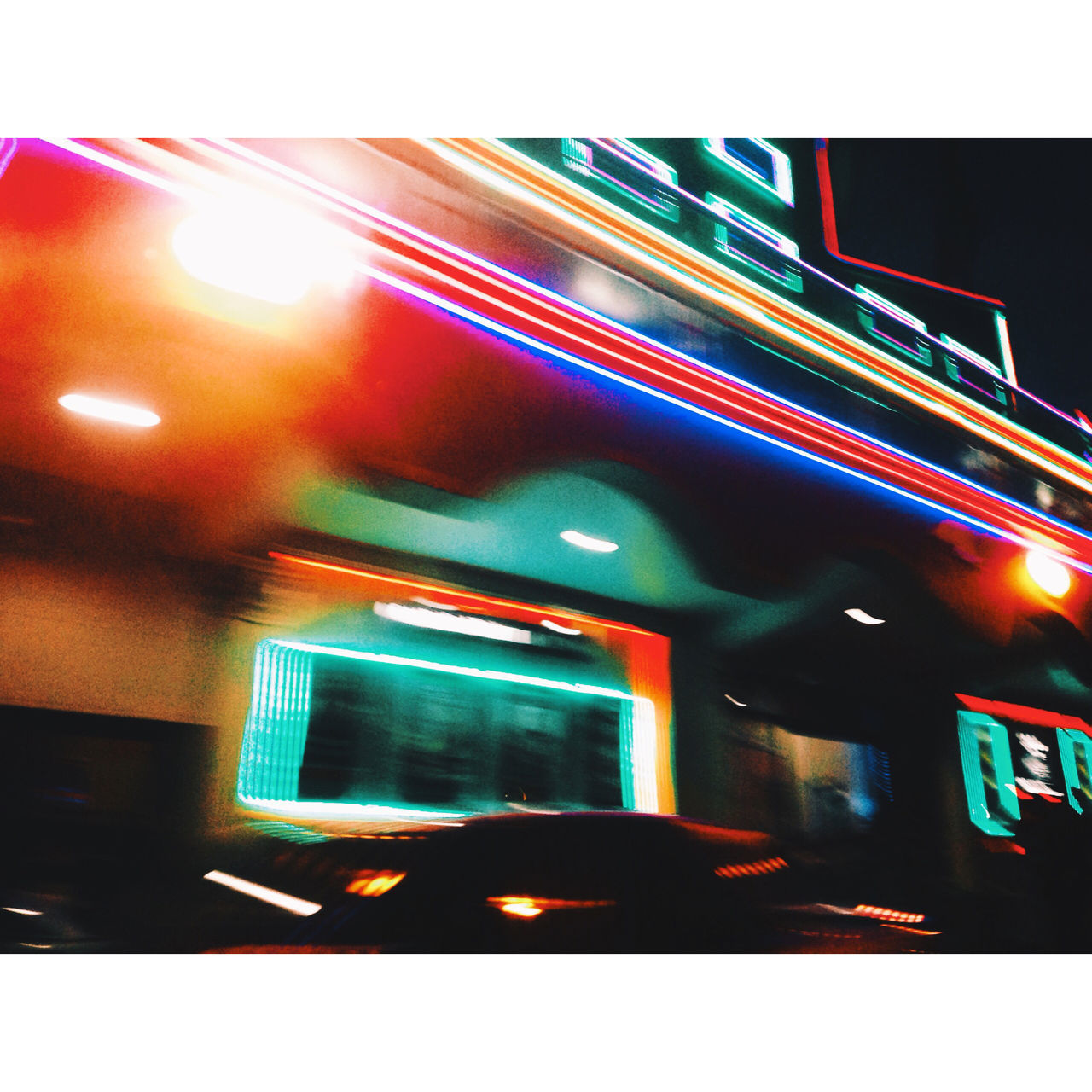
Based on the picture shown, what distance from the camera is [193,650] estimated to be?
68.3 inches

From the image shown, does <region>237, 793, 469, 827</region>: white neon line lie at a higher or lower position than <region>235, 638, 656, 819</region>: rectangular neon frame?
lower

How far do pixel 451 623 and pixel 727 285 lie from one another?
1275 mm

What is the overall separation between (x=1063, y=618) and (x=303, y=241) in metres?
3.21

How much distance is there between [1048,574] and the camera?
292cm

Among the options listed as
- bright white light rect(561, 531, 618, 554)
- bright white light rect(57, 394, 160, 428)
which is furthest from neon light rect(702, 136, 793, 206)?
bright white light rect(57, 394, 160, 428)

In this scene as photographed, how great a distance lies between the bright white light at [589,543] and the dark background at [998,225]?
1.43 metres

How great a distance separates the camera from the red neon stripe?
293 cm

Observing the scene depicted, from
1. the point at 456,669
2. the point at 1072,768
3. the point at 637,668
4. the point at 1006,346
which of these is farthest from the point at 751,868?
the point at 1006,346

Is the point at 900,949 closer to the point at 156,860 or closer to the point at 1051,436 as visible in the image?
the point at 156,860

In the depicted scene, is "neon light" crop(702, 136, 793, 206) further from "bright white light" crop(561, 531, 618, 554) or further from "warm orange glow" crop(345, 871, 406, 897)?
"warm orange glow" crop(345, 871, 406, 897)

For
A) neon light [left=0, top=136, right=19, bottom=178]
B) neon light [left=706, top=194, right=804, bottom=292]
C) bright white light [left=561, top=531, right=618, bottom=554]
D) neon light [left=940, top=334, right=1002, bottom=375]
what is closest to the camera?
neon light [left=0, top=136, right=19, bottom=178]

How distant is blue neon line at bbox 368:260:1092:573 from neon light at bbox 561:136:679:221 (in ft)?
1.59

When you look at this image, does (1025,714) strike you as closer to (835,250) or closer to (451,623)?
(835,250)

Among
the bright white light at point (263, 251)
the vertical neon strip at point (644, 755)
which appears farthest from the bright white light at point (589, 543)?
the bright white light at point (263, 251)
